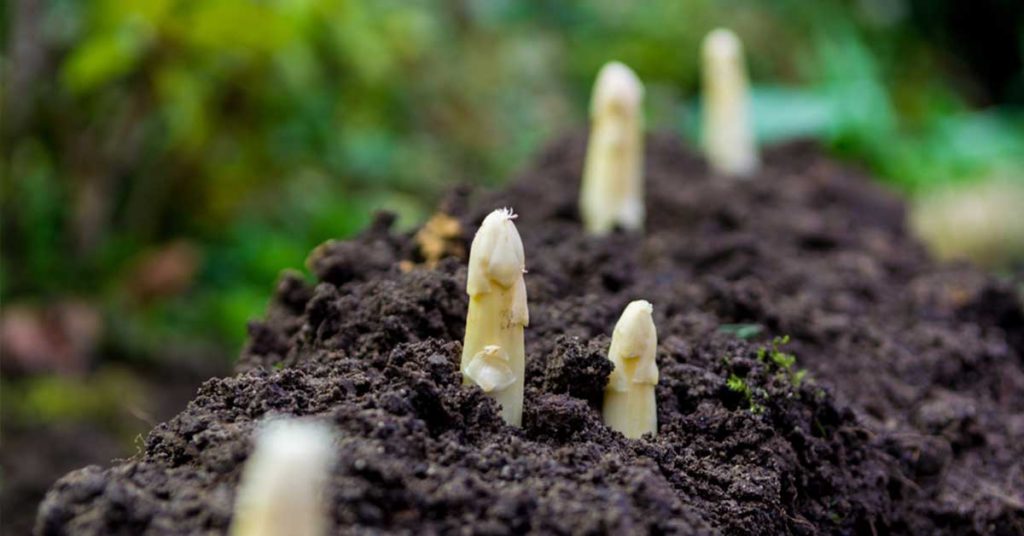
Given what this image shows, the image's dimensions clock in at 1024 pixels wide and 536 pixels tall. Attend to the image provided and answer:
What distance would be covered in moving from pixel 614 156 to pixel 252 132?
2.09 m

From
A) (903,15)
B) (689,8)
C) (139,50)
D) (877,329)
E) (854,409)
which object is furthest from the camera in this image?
(903,15)

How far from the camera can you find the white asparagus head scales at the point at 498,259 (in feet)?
4.99

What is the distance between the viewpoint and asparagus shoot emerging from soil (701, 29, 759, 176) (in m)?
3.85

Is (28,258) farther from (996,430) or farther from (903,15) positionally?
(903,15)

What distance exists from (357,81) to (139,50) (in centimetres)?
102

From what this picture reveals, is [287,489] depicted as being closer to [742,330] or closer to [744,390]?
A: [744,390]

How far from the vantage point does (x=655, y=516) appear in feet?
4.52

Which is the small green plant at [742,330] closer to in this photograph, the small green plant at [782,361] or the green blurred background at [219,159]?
the small green plant at [782,361]

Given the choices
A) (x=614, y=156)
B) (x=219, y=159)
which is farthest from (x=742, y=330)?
(x=219, y=159)

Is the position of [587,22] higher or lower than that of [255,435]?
higher

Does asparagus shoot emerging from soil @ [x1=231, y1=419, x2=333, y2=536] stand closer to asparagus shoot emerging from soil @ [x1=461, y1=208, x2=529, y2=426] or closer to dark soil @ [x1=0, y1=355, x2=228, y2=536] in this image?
asparagus shoot emerging from soil @ [x1=461, y1=208, x2=529, y2=426]

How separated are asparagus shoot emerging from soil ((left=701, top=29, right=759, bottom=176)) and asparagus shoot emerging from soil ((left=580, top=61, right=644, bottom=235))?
0.93 m

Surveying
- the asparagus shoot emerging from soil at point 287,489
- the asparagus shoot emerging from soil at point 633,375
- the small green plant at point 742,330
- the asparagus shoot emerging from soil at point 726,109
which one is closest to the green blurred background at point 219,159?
the asparagus shoot emerging from soil at point 726,109

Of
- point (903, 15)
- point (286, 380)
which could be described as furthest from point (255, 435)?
point (903, 15)
